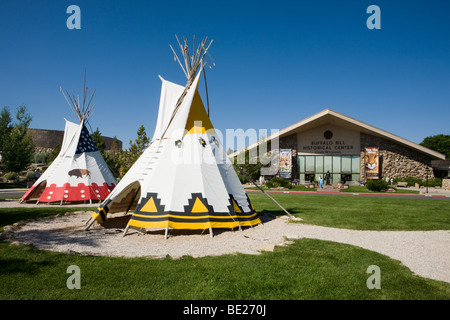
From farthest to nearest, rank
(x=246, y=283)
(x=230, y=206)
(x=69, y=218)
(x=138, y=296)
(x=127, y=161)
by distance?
(x=127, y=161)
(x=69, y=218)
(x=230, y=206)
(x=246, y=283)
(x=138, y=296)

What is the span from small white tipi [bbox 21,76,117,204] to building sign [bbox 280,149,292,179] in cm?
2476

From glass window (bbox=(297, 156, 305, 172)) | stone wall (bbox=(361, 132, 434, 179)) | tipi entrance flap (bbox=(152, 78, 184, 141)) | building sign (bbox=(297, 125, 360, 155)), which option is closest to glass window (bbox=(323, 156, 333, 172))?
building sign (bbox=(297, 125, 360, 155))

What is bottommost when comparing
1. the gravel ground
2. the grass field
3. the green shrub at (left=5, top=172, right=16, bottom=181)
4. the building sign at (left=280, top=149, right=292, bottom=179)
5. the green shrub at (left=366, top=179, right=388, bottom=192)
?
the gravel ground

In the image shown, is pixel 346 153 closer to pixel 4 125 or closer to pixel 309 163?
pixel 309 163

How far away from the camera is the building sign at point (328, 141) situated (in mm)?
37750

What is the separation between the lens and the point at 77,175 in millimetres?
16422

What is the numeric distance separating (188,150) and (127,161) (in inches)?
850

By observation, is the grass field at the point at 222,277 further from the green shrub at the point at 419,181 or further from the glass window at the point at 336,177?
the green shrub at the point at 419,181

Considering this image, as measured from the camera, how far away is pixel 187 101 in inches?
386

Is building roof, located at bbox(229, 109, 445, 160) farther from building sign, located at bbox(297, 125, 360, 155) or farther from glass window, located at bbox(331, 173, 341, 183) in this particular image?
glass window, located at bbox(331, 173, 341, 183)

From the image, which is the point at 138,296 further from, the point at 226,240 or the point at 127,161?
the point at 127,161

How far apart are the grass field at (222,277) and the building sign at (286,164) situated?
30752mm

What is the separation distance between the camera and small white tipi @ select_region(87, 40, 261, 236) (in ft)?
27.6
